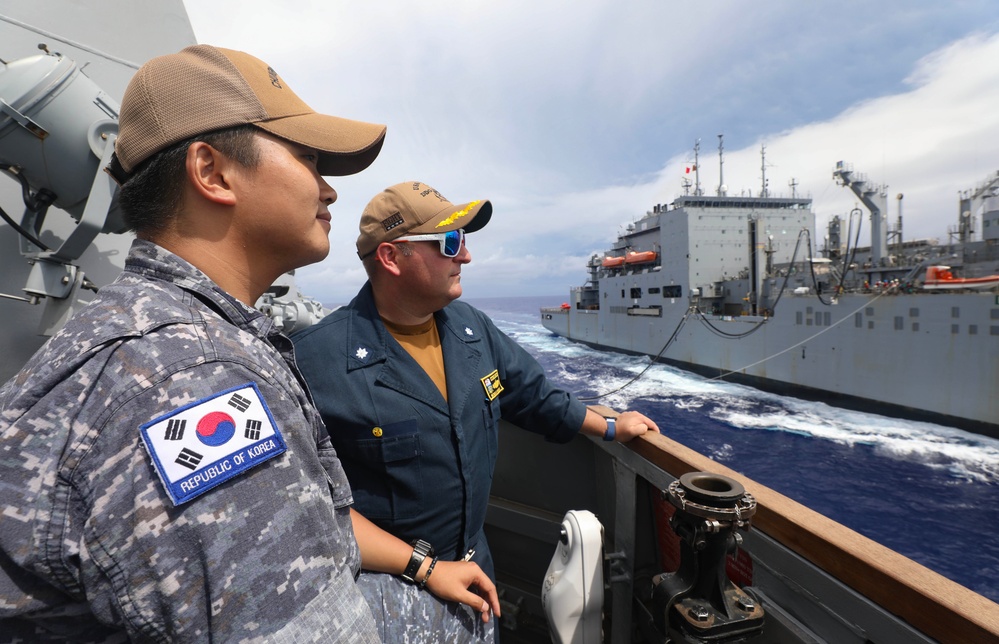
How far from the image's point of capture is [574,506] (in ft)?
8.34

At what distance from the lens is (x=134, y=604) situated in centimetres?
55

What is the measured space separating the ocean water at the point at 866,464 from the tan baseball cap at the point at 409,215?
1006cm

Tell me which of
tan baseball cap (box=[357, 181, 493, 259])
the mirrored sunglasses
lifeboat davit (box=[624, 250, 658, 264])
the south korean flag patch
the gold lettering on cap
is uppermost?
lifeboat davit (box=[624, 250, 658, 264])

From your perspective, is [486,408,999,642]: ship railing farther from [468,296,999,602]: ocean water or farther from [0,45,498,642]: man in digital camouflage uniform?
[468,296,999,602]: ocean water

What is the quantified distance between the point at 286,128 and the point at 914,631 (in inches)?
68.3

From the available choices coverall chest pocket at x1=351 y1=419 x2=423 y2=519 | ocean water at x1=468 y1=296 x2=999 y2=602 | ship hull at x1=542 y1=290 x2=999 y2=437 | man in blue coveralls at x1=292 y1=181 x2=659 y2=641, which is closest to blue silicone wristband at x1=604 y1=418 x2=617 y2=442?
man in blue coveralls at x1=292 y1=181 x2=659 y2=641

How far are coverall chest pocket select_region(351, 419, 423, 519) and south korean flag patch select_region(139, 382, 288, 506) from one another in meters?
0.85

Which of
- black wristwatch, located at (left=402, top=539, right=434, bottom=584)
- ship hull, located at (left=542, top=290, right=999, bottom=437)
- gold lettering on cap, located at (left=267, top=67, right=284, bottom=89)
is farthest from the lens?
ship hull, located at (left=542, top=290, right=999, bottom=437)

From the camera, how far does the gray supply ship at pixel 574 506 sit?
1133 millimetres

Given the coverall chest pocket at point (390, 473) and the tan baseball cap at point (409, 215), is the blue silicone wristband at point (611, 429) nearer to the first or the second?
the coverall chest pocket at point (390, 473)

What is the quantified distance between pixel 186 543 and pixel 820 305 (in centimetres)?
2066

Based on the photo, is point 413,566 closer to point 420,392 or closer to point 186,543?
point 420,392

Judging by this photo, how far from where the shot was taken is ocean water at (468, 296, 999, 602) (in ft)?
29.9

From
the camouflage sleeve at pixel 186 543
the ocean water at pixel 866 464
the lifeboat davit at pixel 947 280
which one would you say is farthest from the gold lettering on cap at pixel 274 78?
the lifeboat davit at pixel 947 280
